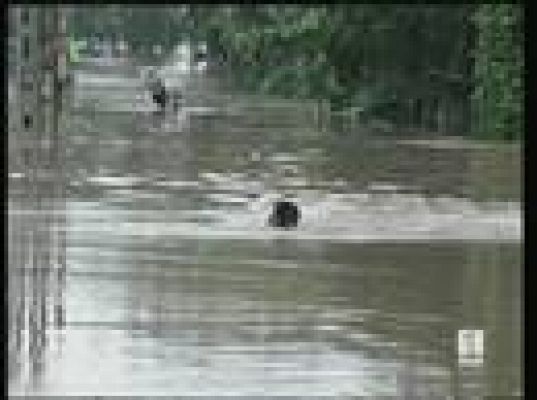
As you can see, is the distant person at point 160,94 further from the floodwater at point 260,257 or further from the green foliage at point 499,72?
the green foliage at point 499,72

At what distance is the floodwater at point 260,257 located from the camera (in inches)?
60.1

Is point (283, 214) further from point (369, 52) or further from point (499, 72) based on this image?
point (499, 72)

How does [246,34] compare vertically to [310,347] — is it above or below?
above

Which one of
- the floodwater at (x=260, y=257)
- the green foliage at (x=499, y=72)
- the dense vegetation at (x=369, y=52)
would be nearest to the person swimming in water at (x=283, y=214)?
the floodwater at (x=260, y=257)

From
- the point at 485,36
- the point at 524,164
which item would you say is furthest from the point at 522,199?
the point at 485,36

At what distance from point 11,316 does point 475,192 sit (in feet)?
2.29

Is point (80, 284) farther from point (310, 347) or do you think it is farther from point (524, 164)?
point (524, 164)

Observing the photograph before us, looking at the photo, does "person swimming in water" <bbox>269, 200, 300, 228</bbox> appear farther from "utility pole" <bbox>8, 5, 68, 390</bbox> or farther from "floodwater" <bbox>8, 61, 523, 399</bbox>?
"utility pole" <bbox>8, 5, 68, 390</bbox>

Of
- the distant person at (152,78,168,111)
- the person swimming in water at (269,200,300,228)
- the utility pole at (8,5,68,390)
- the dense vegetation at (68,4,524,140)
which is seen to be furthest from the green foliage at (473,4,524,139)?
the utility pole at (8,5,68,390)

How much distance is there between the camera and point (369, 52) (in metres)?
1.50

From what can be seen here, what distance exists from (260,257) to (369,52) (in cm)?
36

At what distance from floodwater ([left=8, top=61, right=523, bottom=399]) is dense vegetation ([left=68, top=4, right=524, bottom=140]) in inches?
1.6

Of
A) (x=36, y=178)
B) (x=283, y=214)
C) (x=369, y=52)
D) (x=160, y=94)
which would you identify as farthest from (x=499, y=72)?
(x=36, y=178)

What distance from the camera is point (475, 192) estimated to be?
154cm
